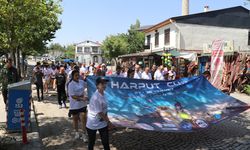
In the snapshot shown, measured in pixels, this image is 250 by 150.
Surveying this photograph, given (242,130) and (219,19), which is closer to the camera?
(242,130)

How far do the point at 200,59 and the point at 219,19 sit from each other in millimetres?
7979

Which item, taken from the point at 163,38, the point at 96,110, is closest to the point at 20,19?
the point at 96,110

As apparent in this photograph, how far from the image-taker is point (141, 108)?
8.27 meters

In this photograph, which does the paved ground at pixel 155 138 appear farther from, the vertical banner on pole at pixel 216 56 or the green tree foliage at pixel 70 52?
the green tree foliage at pixel 70 52

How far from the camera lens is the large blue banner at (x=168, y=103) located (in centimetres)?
784

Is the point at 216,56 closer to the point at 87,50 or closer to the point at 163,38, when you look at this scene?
the point at 163,38

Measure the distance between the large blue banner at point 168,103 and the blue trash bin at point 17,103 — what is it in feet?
5.57

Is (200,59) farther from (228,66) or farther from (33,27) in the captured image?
(33,27)

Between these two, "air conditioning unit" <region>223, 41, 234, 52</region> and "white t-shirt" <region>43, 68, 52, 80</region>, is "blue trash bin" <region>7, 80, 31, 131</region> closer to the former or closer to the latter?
"white t-shirt" <region>43, 68, 52, 80</region>

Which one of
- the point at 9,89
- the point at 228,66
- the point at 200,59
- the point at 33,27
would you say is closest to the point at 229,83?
the point at 228,66

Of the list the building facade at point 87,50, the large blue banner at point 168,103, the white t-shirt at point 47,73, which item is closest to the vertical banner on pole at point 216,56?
the large blue banner at point 168,103

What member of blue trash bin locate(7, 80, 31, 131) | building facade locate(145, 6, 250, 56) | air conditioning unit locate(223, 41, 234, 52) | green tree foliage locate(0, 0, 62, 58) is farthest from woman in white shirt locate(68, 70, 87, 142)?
building facade locate(145, 6, 250, 56)

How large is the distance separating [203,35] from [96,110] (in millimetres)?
25668

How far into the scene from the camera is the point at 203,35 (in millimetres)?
29797
